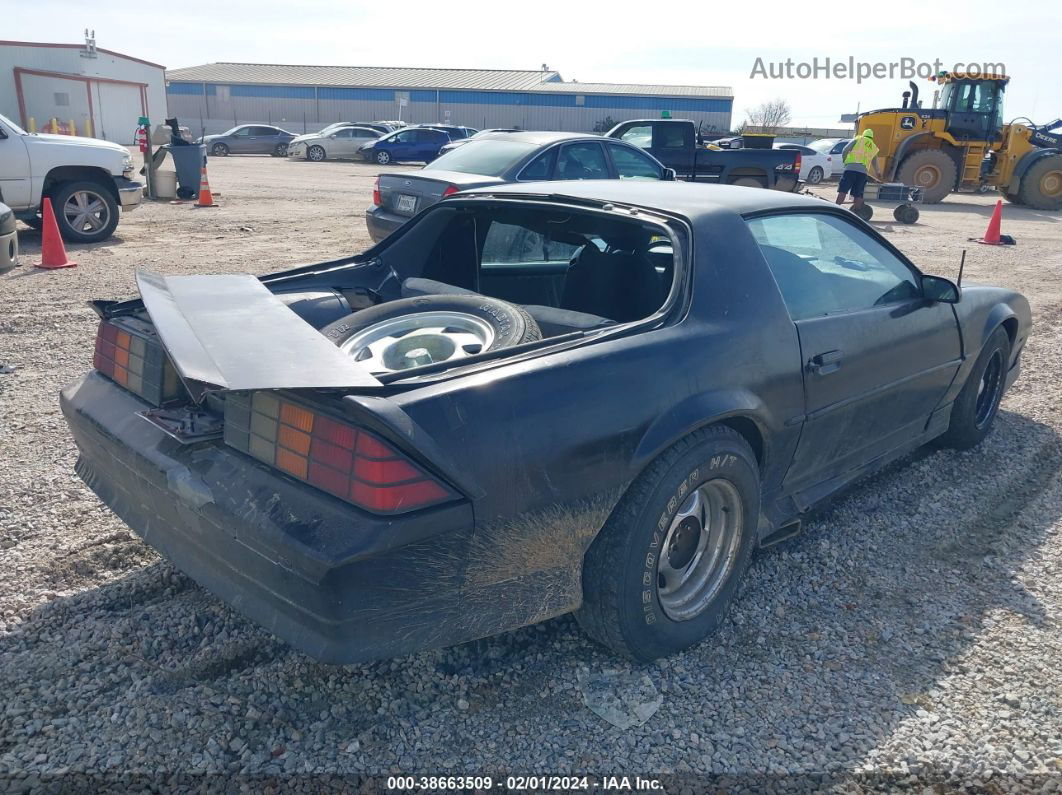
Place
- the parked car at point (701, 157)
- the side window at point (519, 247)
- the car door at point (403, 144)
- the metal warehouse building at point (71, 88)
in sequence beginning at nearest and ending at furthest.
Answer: the side window at point (519, 247), the parked car at point (701, 157), the car door at point (403, 144), the metal warehouse building at point (71, 88)

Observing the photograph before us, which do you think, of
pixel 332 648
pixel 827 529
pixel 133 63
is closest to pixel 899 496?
pixel 827 529

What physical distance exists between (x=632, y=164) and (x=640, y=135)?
590 centimetres

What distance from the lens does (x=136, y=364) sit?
9.11 ft

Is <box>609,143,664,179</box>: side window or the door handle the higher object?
<box>609,143,664,179</box>: side window

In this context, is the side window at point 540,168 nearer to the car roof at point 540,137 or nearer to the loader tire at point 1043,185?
the car roof at point 540,137

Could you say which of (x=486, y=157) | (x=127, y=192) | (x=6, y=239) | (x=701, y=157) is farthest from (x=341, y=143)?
(x=6, y=239)

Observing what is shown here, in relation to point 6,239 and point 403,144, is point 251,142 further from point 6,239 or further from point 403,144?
point 6,239

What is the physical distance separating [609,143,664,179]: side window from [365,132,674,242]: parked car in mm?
22

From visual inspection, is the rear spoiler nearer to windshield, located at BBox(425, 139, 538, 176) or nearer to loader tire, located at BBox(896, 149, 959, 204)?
windshield, located at BBox(425, 139, 538, 176)

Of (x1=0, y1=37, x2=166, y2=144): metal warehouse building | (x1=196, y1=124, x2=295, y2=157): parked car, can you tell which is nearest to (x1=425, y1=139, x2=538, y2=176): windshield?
(x1=196, y1=124, x2=295, y2=157): parked car

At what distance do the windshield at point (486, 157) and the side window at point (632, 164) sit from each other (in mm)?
1237

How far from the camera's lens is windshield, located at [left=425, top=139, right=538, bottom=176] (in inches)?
345

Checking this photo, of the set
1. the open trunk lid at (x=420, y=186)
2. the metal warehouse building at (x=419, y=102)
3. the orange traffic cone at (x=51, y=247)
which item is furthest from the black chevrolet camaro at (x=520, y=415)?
the metal warehouse building at (x=419, y=102)

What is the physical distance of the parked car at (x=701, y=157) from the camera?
49.3 ft
